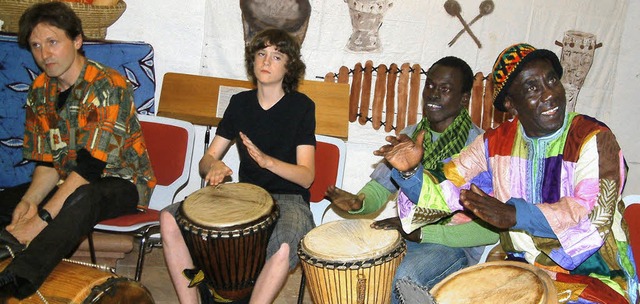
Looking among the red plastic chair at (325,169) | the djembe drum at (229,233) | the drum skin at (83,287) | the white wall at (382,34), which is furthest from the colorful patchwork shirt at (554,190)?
the white wall at (382,34)

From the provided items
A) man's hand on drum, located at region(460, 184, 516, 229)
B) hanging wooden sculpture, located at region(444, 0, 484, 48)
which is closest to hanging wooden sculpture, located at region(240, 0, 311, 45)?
hanging wooden sculpture, located at region(444, 0, 484, 48)

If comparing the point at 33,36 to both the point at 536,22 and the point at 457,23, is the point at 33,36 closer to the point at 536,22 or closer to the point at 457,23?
the point at 457,23

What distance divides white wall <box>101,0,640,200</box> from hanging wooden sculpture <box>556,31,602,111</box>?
6 centimetres

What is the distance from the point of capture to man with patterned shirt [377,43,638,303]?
2.41m

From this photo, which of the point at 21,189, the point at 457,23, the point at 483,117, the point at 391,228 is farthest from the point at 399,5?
the point at 21,189

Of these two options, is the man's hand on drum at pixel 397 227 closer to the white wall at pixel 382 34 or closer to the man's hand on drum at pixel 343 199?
the man's hand on drum at pixel 343 199

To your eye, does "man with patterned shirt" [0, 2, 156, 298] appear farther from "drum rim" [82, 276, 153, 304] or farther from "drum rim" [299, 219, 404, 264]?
"drum rim" [299, 219, 404, 264]

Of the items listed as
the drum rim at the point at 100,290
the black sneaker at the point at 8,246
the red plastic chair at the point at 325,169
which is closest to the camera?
the drum rim at the point at 100,290

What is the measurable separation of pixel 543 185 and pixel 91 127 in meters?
2.22

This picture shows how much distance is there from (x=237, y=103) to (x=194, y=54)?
1.23 meters

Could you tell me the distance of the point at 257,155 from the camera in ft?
10.8

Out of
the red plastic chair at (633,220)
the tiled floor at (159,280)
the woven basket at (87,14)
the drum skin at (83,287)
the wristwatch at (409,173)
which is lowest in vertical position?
the tiled floor at (159,280)

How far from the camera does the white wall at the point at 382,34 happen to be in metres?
4.76

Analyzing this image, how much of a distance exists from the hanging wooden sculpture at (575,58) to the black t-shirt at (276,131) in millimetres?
2315
